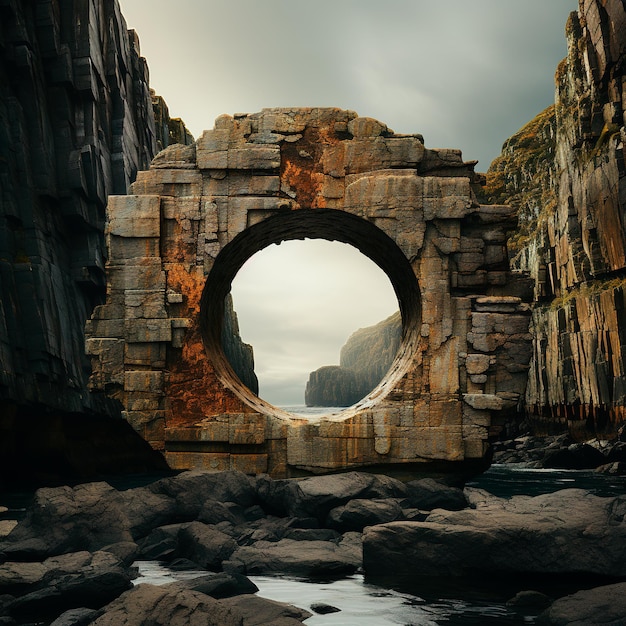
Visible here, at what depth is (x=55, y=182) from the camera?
18719mm

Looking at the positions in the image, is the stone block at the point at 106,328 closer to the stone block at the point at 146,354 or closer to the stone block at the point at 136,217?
the stone block at the point at 146,354

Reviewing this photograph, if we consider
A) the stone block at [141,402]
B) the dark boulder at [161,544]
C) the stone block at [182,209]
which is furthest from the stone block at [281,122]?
the dark boulder at [161,544]

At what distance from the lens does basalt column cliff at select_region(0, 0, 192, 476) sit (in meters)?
16.5

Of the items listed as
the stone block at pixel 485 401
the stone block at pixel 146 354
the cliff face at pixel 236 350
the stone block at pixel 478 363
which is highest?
the cliff face at pixel 236 350

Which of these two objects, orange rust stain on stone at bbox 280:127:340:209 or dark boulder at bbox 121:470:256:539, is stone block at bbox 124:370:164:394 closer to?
dark boulder at bbox 121:470:256:539

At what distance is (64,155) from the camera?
19016 millimetres

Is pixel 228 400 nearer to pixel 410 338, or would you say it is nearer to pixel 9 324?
pixel 410 338

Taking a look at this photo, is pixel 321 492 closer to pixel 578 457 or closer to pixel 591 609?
pixel 591 609

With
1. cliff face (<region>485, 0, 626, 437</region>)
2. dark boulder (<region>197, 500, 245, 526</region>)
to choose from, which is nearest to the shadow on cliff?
dark boulder (<region>197, 500, 245, 526</region>)

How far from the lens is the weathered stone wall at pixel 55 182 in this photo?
1645 centimetres

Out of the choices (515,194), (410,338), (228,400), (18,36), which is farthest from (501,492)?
(515,194)

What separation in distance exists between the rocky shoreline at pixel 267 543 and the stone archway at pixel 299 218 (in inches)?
39.8

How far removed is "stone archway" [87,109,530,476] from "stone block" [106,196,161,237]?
2 cm

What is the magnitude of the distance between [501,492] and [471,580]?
26.1ft
